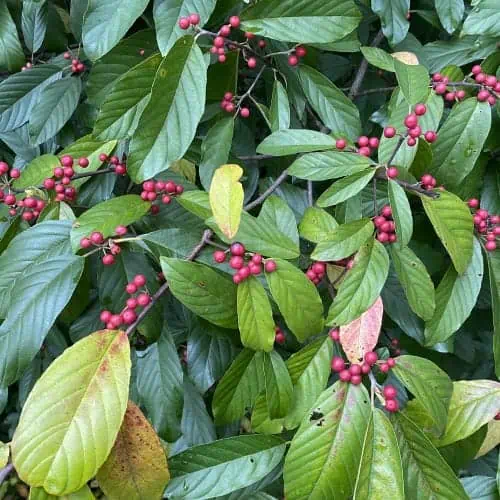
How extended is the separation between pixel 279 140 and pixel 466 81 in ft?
1.34

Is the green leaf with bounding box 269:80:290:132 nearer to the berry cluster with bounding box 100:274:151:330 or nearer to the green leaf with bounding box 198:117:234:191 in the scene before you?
the green leaf with bounding box 198:117:234:191

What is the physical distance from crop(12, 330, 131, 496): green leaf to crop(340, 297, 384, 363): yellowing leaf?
1.00 ft

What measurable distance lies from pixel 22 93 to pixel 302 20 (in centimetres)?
70

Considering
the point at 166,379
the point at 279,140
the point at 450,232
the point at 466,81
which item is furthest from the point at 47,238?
the point at 466,81

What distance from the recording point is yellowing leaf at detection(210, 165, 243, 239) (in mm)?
704

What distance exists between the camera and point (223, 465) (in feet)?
2.97

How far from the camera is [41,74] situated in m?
1.34

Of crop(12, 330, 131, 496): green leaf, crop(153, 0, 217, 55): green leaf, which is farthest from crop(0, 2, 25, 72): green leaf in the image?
crop(12, 330, 131, 496): green leaf

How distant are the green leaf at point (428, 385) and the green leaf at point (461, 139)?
14.5 inches

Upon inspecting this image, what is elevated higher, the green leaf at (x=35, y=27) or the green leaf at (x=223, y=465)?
the green leaf at (x=35, y=27)

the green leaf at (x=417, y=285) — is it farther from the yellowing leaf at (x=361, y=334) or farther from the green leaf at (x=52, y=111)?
the green leaf at (x=52, y=111)

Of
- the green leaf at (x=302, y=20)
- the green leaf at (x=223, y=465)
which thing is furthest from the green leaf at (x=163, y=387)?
the green leaf at (x=302, y=20)

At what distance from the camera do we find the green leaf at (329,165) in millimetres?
890

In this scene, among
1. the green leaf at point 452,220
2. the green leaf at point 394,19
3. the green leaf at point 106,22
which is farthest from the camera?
the green leaf at point 394,19
